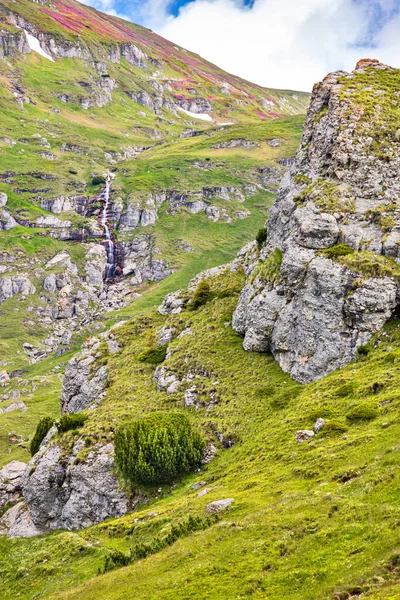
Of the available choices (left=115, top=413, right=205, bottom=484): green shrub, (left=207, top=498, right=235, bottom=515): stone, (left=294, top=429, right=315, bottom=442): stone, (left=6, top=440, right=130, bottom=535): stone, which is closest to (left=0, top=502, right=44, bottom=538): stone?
(left=6, top=440, right=130, bottom=535): stone

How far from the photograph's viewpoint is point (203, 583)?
23078mm

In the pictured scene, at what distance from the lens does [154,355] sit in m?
73.7

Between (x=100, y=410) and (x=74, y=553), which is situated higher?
(x=100, y=410)

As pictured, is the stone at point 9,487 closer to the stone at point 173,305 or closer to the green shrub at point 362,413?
the stone at point 173,305

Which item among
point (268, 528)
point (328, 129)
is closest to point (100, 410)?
point (268, 528)

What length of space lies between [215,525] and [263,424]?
19.2 meters

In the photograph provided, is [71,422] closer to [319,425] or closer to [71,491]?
[71,491]

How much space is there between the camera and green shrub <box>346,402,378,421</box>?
1460 inches

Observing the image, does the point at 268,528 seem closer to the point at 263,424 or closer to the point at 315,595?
the point at 315,595

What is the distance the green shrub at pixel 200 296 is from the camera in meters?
82.7

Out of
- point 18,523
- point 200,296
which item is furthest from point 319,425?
point 200,296

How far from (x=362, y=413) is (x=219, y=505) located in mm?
14024

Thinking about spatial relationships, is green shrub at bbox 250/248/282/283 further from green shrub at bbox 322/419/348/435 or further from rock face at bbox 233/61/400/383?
green shrub at bbox 322/419/348/435

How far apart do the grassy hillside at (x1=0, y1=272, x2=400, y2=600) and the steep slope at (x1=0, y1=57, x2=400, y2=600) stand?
0.12 meters
